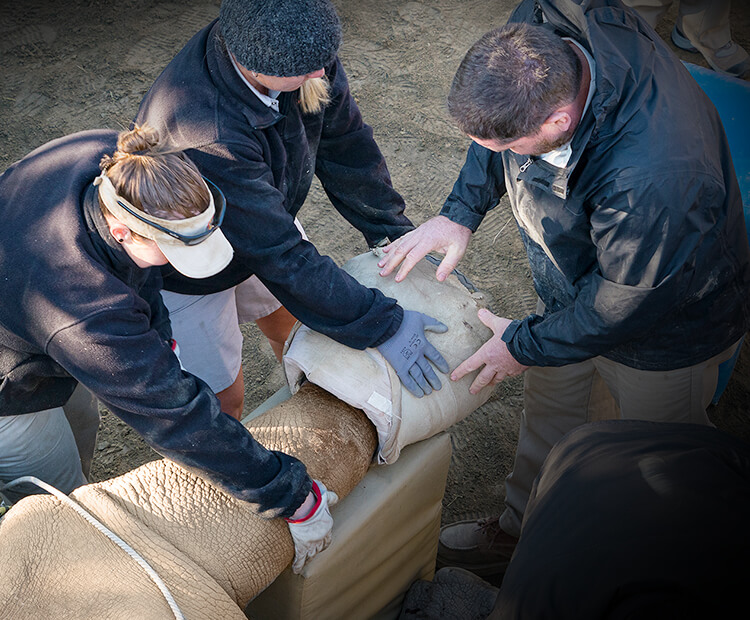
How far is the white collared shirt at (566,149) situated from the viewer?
1.80m

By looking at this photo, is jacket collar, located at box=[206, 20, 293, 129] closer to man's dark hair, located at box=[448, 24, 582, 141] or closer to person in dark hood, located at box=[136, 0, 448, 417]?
person in dark hood, located at box=[136, 0, 448, 417]

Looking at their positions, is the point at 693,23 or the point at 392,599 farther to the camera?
the point at 693,23

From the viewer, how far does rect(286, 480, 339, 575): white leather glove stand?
1883mm

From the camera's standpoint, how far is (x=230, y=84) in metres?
1.90

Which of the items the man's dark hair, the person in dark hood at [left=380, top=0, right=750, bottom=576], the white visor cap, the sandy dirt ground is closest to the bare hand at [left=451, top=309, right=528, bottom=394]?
the person in dark hood at [left=380, top=0, right=750, bottom=576]

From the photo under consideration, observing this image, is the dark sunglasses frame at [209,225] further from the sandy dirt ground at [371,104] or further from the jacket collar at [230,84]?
the sandy dirt ground at [371,104]

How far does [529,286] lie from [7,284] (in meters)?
2.93

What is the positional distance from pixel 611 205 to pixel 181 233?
1.09m

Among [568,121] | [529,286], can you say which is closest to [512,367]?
[568,121]

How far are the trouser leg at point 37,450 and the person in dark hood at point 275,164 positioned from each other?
47 cm

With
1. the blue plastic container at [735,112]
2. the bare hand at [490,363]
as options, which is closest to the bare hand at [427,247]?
the bare hand at [490,363]

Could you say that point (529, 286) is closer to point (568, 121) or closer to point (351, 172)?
point (351, 172)

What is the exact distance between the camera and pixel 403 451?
230 cm

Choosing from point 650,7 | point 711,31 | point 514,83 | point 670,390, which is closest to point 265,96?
point 514,83
